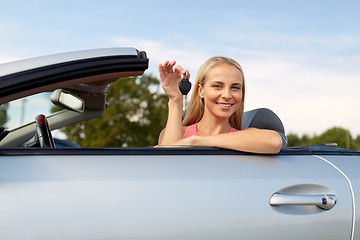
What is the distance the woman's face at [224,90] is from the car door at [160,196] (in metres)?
0.49

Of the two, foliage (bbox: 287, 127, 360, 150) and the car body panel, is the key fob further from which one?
foliage (bbox: 287, 127, 360, 150)

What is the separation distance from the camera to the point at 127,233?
4.75 ft

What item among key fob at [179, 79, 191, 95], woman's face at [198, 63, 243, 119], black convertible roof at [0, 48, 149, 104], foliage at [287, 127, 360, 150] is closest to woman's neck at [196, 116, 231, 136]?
woman's face at [198, 63, 243, 119]

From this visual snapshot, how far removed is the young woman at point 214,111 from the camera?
1801mm

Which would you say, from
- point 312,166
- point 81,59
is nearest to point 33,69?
point 81,59

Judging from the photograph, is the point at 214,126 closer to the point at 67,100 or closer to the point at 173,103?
the point at 173,103

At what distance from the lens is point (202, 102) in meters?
2.63

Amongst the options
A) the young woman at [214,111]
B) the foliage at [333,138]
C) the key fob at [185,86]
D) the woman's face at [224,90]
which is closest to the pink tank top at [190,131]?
the young woman at [214,111]

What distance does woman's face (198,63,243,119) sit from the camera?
2.20 metres

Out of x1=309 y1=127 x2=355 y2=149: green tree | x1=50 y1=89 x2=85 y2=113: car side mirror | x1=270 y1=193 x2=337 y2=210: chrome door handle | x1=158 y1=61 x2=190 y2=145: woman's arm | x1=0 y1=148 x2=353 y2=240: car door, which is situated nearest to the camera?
x1=0 y1=148 x2=353 y2=240: car door

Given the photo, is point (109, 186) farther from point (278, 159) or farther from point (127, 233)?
point (278, 159)

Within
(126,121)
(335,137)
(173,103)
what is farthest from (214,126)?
(335,137)

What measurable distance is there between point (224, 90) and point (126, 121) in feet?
85.6

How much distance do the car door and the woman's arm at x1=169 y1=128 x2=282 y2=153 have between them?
38mm
